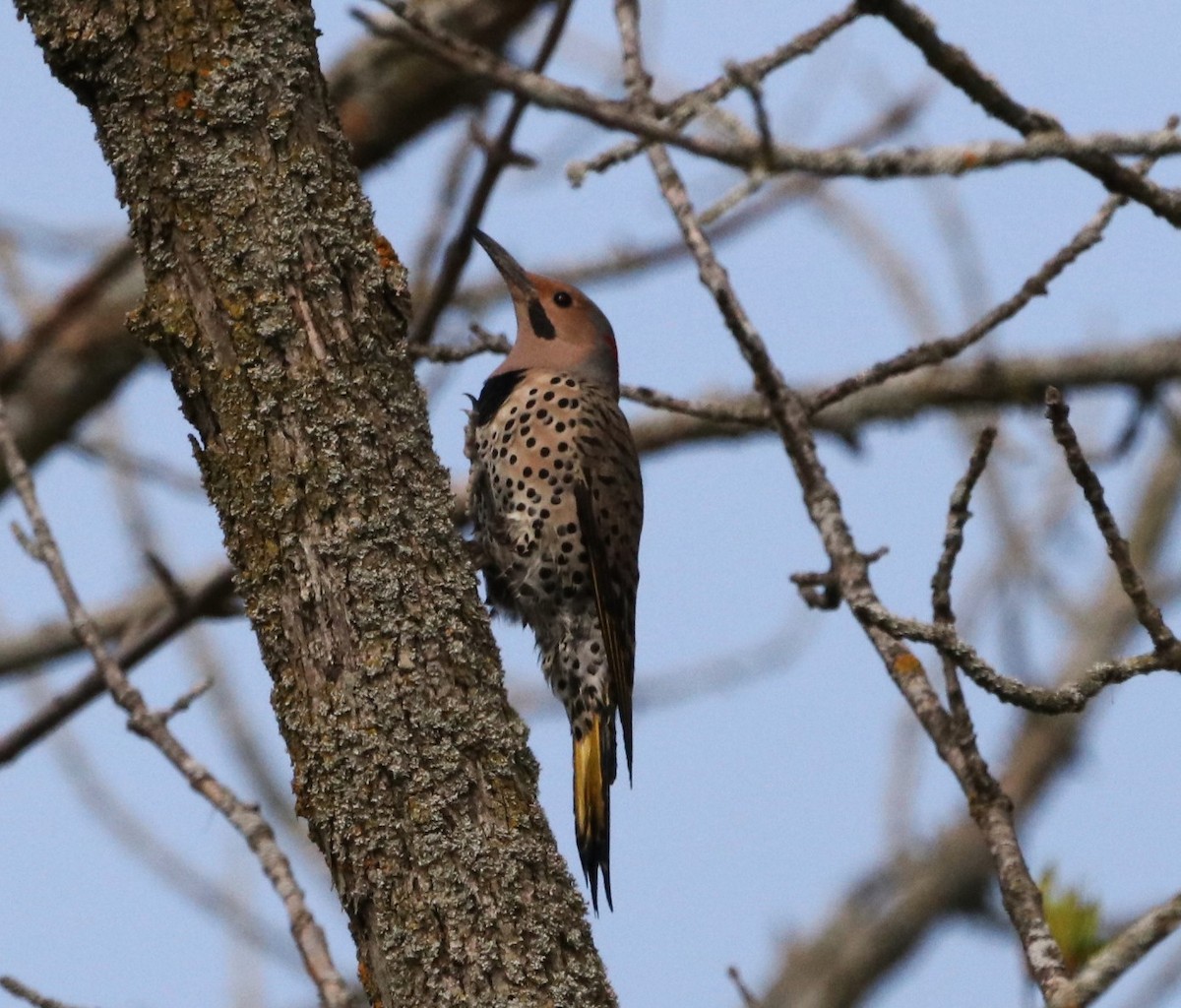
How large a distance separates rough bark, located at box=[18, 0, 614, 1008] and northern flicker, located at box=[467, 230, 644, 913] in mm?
1996

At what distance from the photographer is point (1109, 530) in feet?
8.15

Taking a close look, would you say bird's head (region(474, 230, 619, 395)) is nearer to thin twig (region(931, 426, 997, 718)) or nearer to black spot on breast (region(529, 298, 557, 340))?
black spot on breast (region(529, 298, 557, 340))

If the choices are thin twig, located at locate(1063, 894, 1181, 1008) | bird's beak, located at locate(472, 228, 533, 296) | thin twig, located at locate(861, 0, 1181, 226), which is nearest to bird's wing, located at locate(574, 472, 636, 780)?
bird's beak, located at locate(472, 228, 533, 296)

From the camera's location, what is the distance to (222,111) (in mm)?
2973

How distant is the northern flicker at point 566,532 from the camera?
5070 mm

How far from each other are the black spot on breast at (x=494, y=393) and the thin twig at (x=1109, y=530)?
291cm

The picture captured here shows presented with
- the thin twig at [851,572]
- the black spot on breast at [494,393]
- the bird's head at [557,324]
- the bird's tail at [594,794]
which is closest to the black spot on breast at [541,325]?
the bird's head at [557,324]

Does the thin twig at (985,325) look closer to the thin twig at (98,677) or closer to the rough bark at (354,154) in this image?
the thin twig at (98,677)

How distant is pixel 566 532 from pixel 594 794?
808mm

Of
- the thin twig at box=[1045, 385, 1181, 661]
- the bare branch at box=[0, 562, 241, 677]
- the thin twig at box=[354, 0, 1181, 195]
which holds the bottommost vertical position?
the thin twig at box=[1045, 385, 1181, 661]

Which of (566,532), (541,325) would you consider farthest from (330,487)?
(541,325)

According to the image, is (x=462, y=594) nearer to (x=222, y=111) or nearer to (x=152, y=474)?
(x=222, y=111)

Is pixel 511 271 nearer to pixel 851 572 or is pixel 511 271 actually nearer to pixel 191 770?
pixel 851 572

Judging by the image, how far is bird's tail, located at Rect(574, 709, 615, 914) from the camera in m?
4.59
